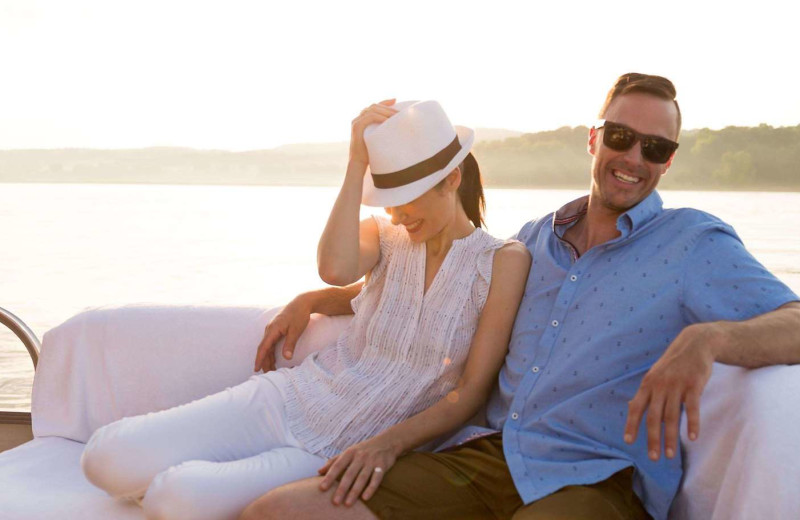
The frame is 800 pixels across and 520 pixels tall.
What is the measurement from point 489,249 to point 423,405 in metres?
0.48

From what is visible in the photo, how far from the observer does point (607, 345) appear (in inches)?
77.1

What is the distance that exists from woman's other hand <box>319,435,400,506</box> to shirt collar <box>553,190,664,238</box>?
820mm

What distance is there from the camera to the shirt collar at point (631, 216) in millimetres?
2059

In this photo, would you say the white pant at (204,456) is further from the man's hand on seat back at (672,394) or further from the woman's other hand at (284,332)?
the man's hand on seat back at (672,394)

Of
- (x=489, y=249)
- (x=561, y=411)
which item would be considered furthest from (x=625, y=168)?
(x=561, y=411)

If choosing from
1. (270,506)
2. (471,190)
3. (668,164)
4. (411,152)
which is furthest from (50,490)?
(668,164)

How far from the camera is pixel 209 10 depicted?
66.4 feet

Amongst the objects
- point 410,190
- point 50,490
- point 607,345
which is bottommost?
point 50,490

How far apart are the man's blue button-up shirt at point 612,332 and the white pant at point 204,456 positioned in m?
0.61

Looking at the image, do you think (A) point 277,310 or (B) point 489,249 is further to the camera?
(A) point 277,310

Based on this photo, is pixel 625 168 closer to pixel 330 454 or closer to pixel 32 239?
pixel 330 454

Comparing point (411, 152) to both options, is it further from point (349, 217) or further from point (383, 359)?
point (383, 359)

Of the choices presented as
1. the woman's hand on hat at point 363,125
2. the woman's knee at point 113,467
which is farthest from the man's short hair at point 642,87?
the woman's knee at point 113,467

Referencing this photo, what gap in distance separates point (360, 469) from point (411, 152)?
34.6 inches
